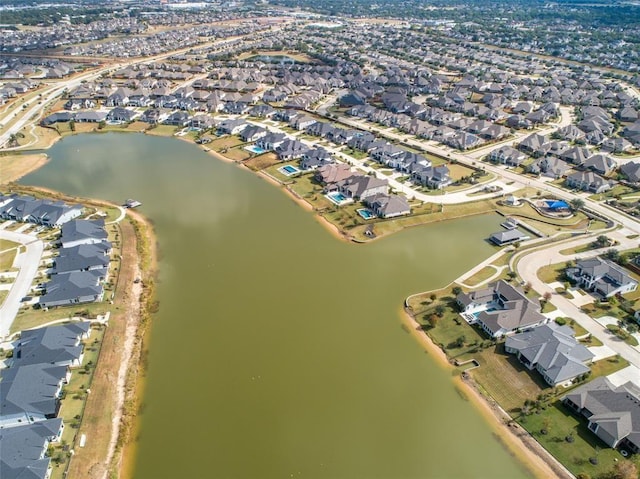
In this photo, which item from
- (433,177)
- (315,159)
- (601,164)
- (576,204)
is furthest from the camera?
(315,159)

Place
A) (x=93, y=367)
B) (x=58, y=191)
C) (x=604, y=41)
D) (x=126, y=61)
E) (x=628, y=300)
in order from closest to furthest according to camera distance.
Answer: (x=93, y=367), (x=628, y=300), (x=58, y=191), (x=126, y=61), (x=604, y=41)

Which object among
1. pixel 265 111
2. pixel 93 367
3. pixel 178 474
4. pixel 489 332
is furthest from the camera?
pixel 265 111

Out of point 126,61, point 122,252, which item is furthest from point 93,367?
point 126,61

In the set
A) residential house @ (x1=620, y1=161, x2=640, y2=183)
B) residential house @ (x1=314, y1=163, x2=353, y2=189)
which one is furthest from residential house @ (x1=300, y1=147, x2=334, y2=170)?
residential house @ (x1=620, y1=161, x2=640, y2=183)

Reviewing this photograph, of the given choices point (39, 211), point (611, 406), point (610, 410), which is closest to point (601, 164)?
point (611, 406)

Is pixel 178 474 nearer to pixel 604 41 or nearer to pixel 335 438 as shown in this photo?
pixel 335 438

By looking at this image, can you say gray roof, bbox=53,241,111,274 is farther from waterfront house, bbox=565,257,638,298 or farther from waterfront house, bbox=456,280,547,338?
waterfront house, bbox=565,257,638,298

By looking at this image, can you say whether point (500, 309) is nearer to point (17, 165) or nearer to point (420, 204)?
point (420, 204)

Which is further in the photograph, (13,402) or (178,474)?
(13,402)
